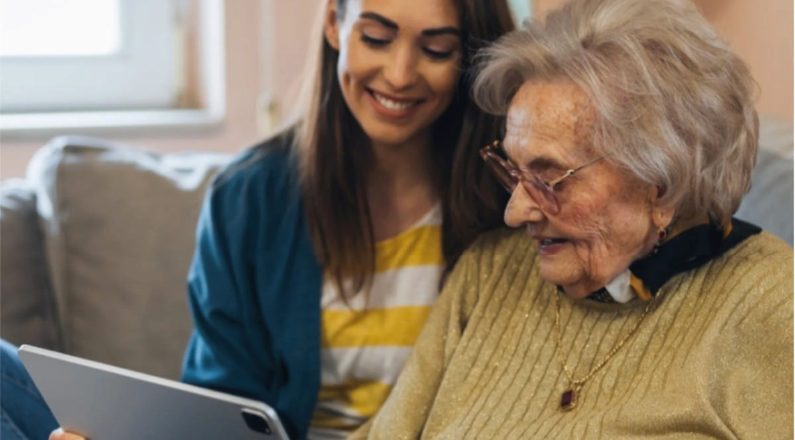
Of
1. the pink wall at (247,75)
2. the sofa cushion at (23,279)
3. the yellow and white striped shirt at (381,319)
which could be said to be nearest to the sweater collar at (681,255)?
the yellow and white striped shirt at (381,319)

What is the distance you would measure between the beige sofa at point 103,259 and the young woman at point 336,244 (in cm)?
27

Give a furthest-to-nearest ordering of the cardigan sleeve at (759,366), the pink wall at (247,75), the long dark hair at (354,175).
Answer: the pink wall at (247,75) < the long dark hair at (354,175) < the cardigan sleeve at (759,366)

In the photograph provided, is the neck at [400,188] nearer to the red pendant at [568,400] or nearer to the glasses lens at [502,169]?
the glasses lens at [502,169]

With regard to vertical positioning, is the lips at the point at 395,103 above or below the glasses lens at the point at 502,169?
above

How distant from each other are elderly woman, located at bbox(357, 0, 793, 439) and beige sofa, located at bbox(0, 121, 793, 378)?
0.74m

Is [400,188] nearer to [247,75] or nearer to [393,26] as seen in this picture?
[393,26]

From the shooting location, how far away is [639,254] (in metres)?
1.43

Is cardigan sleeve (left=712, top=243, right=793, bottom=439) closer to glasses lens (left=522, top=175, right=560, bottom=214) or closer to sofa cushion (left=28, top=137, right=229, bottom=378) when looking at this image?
glasses lens (left=522, top=175, right=560, bottom=214)

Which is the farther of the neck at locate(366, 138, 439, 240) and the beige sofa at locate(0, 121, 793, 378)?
the beige sofa at locate(0, 121, 793, 378)

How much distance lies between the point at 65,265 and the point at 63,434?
0.52m

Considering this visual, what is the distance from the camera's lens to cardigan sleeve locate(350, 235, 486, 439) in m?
1.58

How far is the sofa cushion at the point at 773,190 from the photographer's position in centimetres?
168

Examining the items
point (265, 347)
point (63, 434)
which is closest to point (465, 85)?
point (265, 347)

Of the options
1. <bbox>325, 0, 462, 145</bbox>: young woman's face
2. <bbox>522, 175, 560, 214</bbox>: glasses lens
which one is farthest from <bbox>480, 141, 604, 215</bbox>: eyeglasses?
<bbox>325, 0, 462, 145</bbox>: young woman's face
